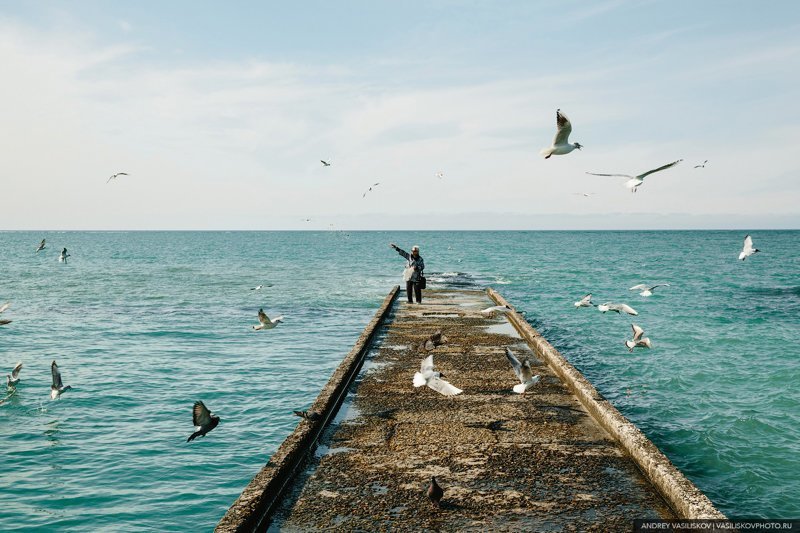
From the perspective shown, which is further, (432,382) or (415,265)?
(415,265)

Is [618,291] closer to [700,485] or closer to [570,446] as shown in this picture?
[700,485]

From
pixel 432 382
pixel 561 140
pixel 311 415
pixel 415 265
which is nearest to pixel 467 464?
pixel 432 382

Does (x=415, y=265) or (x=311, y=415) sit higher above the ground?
(x=415, y=265)

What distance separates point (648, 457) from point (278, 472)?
381 cm

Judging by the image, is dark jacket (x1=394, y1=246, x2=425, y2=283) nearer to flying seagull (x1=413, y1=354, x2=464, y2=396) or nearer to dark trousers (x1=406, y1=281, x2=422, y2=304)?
dark trousers (x1=406, y1=281, x2=422, y2=304)

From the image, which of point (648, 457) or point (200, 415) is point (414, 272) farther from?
point (648, 457)

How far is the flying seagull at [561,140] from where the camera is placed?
7.34 m

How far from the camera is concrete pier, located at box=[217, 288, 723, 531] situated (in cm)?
542

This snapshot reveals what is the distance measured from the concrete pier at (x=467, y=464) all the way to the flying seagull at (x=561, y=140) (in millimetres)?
3378

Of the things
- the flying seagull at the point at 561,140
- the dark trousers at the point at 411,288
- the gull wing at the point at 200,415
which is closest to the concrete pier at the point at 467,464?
the gull wing at the point at 200,415

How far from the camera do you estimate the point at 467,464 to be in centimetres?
654

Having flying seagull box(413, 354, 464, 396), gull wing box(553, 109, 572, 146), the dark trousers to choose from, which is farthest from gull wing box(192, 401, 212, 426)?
the dark trousers

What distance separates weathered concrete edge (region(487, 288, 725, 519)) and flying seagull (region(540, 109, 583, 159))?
11.1ft

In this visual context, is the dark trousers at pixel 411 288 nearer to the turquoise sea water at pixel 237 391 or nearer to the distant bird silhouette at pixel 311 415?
the turquoise sea water at pixel 237 391
